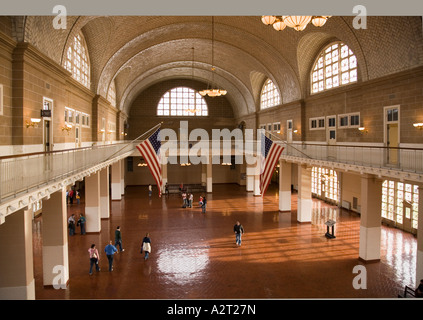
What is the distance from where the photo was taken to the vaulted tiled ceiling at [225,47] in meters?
14.1

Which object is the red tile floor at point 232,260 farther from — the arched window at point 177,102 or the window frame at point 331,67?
the arched window at point 177,102

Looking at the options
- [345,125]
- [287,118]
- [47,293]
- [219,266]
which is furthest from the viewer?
[287,118]

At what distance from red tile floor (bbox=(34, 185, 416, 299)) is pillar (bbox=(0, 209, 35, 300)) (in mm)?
1998

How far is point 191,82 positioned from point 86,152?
29.0 m

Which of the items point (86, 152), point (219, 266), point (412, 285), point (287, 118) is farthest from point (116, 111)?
point (412, 285)

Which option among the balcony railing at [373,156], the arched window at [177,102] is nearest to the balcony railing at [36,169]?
the balcony railing at [373,156]

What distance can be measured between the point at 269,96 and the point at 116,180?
1559 centimetres

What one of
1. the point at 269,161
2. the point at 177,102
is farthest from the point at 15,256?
the point at 177,102

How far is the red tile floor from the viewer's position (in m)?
10.9

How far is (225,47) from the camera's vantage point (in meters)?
27.2

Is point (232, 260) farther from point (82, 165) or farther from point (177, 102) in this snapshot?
point (177, 102)

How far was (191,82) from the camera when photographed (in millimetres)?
40781

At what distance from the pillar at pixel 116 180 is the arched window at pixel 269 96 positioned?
14421 mm
